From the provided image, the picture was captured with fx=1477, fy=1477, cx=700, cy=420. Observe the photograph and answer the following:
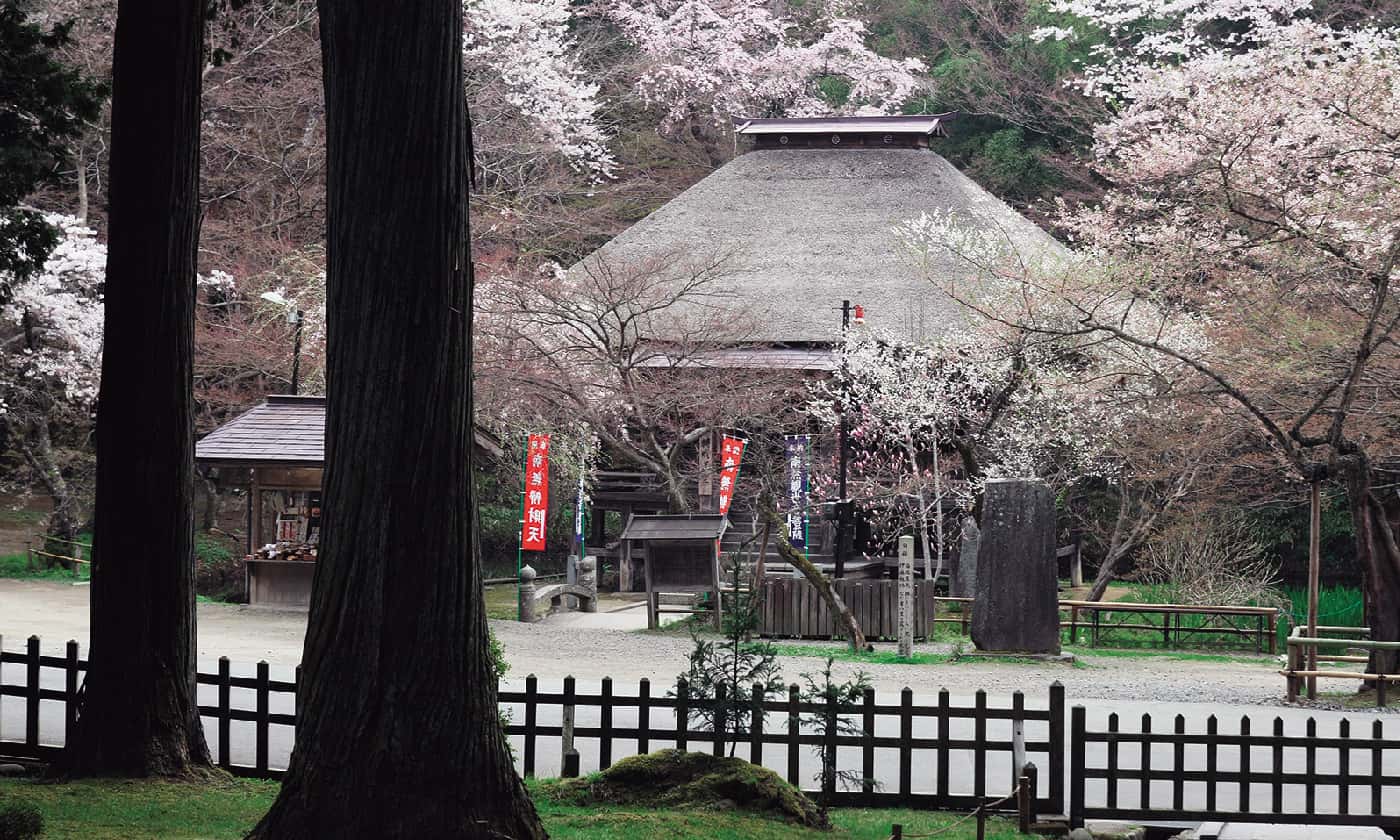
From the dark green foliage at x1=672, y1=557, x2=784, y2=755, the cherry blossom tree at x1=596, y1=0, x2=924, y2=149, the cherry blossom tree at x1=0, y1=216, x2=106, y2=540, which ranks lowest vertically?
the dark green foliage at x1=672, y1=557, x2=784, y2=755

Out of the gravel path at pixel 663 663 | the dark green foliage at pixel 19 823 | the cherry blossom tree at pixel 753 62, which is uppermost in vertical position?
the cherry blossom tree at pixel 753 62

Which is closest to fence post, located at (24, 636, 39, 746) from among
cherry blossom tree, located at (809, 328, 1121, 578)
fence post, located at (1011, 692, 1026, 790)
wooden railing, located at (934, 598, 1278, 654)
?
fence post, located at (1011, 692, 1026, 790)

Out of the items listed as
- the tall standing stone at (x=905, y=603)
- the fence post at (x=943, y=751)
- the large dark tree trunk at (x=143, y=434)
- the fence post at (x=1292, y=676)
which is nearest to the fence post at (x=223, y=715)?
the large dark tree trunk at (x=143, y=434)

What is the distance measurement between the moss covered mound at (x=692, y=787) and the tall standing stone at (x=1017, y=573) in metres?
10.5

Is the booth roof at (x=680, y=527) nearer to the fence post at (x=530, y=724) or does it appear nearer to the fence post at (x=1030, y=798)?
the fence post at (x=530, y=724)

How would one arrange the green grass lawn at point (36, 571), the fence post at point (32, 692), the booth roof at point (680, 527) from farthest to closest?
the green grass lawn at point (36, 571)
the booth roof at point (680, 527)
the fence post at point (32, 692)

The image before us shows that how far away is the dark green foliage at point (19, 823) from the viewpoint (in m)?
5.84

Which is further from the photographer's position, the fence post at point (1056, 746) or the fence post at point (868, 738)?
the fence post at point (1056, 746)

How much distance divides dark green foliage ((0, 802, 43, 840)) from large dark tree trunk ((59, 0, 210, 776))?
219 cm

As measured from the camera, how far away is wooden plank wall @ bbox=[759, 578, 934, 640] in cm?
1931

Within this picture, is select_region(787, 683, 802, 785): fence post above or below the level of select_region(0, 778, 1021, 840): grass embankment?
above

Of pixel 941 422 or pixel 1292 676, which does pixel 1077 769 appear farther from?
pixel 941 422

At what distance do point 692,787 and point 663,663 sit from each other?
9166mm

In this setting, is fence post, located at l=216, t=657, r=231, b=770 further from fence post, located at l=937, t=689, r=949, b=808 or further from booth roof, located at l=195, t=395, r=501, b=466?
booth roof, located at l=195, t=395, r=501, b=466
